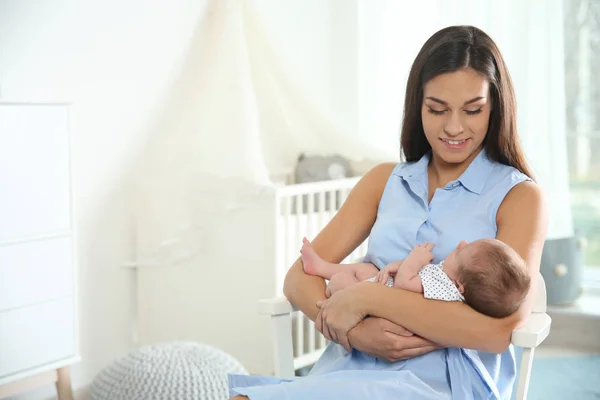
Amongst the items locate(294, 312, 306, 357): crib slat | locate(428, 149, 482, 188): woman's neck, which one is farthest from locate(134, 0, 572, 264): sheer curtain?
locate(428, 149, 482, 188): woman's neck

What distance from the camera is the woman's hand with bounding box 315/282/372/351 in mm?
1535

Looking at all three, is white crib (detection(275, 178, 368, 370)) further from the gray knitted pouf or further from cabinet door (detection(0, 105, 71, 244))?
cabinet door (detection(0, 105, 71, 244))

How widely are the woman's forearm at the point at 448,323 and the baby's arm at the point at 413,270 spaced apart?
0.02 meters

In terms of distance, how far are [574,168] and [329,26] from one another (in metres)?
1.40

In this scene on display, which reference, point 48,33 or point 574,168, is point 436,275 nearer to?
point 48,33

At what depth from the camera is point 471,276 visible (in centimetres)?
142

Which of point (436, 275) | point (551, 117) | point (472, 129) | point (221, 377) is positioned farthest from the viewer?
point (551, 117)

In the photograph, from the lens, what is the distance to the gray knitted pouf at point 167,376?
244 cm

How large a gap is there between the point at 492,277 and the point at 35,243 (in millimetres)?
1496

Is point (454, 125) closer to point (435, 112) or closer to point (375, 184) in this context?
point (435, 112)

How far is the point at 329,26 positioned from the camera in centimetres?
421

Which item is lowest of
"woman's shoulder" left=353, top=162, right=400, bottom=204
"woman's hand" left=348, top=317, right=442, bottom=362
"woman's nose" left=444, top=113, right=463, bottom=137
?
"woman's hand" left=348, top=317, right=442, bottom=362

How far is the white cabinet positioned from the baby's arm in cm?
128

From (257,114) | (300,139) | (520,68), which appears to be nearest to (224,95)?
(257,114)
